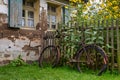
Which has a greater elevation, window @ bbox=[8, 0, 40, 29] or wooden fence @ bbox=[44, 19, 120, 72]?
window @ bbox=[8, 0, 40, 29]

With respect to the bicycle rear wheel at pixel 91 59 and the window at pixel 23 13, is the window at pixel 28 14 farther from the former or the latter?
the bicycle rear wheel at pixel 91 59

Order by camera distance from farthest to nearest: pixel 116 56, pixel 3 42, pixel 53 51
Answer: pixel 53 51 < pixel 3 42 < pixel 116 56

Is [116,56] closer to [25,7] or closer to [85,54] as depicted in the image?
[85,54]

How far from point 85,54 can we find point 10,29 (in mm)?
2756

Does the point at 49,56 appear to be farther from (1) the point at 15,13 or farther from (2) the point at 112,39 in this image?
(2) the point at 112,39

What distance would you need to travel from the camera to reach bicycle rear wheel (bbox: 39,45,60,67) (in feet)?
23.3

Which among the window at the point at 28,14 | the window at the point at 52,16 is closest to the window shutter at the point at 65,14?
the window at the point at 52,16

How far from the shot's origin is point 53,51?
7.39 meters

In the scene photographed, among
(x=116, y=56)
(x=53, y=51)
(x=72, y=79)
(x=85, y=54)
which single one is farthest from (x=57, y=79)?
(x=53, y=51)

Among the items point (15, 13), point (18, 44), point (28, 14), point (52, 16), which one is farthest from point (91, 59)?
point (52, 16)

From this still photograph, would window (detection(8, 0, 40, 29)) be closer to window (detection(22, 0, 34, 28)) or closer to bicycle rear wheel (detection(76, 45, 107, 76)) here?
window (detection(22, 0, 34, 28))

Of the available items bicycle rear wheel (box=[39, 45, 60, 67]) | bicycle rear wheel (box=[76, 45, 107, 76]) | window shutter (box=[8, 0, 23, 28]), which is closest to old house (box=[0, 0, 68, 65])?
window shutter (box=[8, 0, 23, 28])

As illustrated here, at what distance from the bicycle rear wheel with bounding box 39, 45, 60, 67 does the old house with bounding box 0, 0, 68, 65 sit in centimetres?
51

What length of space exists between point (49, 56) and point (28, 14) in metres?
1.88
